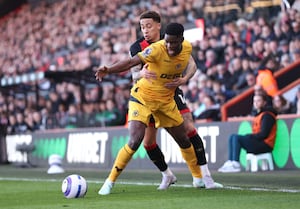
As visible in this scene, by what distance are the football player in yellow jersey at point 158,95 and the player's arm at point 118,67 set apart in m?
0.14

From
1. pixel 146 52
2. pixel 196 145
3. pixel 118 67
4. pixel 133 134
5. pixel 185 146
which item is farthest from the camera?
pixel 196 145

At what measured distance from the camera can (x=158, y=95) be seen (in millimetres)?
8992

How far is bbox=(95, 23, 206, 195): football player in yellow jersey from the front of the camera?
28.5 feet

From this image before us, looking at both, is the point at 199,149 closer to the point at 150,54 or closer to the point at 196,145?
the point at 196,145

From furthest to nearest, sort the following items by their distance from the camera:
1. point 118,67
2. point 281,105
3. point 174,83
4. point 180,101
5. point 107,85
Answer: point 107,85
point 281,105
point 180,101
point 174,83
point 118,67

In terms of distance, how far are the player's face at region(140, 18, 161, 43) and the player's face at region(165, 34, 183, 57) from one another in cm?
58

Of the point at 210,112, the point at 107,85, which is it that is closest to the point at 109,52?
the point at 107,85

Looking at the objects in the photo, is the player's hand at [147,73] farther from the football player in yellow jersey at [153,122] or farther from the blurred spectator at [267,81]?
the blurred spectator at [267,81]

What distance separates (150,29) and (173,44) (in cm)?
68

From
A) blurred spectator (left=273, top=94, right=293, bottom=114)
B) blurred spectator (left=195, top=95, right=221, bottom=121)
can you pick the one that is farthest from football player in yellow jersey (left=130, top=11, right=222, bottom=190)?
blurred spectator (left=195, top=95, right=221, bottom=121)

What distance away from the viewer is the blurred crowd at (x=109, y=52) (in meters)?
17.1

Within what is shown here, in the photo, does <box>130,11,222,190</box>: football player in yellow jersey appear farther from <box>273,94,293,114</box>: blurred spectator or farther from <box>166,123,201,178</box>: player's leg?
<box>273,94,293,114</box>: blurred spectator

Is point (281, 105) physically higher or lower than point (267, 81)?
lower

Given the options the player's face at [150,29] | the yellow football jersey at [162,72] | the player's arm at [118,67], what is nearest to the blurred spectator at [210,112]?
the player's face at [150,29]
